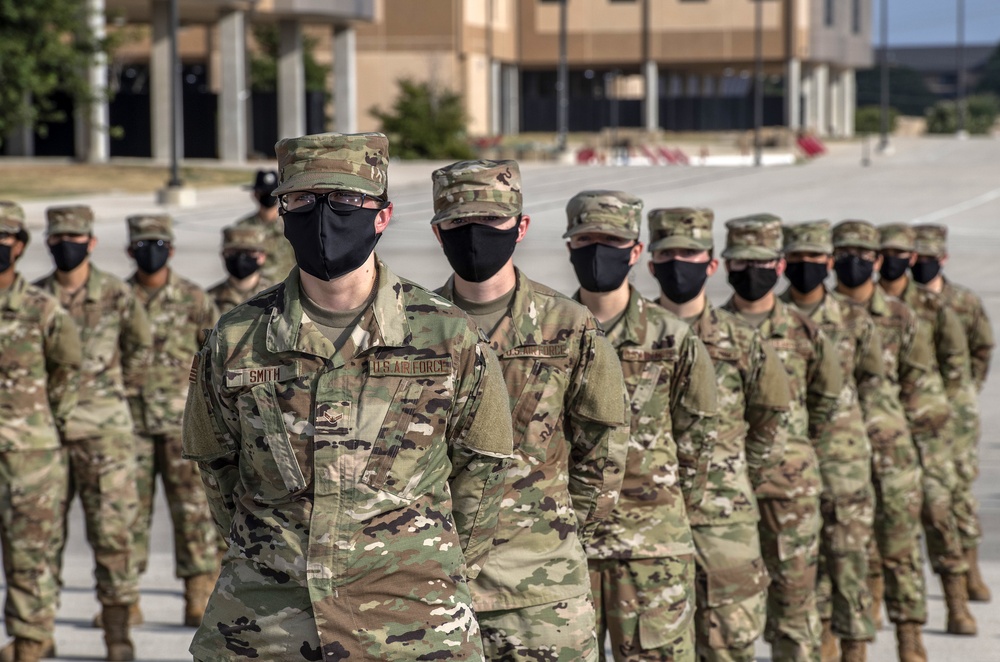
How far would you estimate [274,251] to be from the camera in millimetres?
11094

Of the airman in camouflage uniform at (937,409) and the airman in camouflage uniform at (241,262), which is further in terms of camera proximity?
the airman in camouflage uniform at (241,262)

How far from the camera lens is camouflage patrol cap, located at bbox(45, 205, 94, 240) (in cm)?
918

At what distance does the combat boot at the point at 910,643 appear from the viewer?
29.0 feet

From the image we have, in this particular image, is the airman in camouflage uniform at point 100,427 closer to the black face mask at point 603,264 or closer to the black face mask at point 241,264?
the black face mask at point 241,264

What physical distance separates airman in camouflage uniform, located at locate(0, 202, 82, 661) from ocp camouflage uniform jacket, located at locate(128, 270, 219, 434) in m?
1.53

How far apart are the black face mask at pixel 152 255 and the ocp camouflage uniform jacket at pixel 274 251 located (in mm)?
795

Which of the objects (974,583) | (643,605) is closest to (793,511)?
(643,605)

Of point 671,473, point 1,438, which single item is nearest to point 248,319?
point 671,473

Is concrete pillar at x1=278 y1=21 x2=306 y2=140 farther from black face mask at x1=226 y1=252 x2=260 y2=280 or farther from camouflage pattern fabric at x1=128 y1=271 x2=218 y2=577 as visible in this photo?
camouflage pattern fabric at x1=128 y1=271 x2=218 y2=577

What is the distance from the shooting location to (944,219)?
33.8 metres

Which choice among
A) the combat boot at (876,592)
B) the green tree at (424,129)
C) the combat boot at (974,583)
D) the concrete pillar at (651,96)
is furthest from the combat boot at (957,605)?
the concrete pillar at (651,96)

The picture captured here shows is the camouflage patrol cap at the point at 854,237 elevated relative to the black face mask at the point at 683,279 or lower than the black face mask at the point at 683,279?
elevated

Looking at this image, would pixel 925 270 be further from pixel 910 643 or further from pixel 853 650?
pixel 853 650

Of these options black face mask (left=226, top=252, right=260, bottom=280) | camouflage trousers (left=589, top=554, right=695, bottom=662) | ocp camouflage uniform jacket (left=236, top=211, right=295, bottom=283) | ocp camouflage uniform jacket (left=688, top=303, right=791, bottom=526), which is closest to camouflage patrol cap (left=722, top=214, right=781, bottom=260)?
ocp camouflage uniform jacket (left=688, top=303, right=791, bottom=526)
